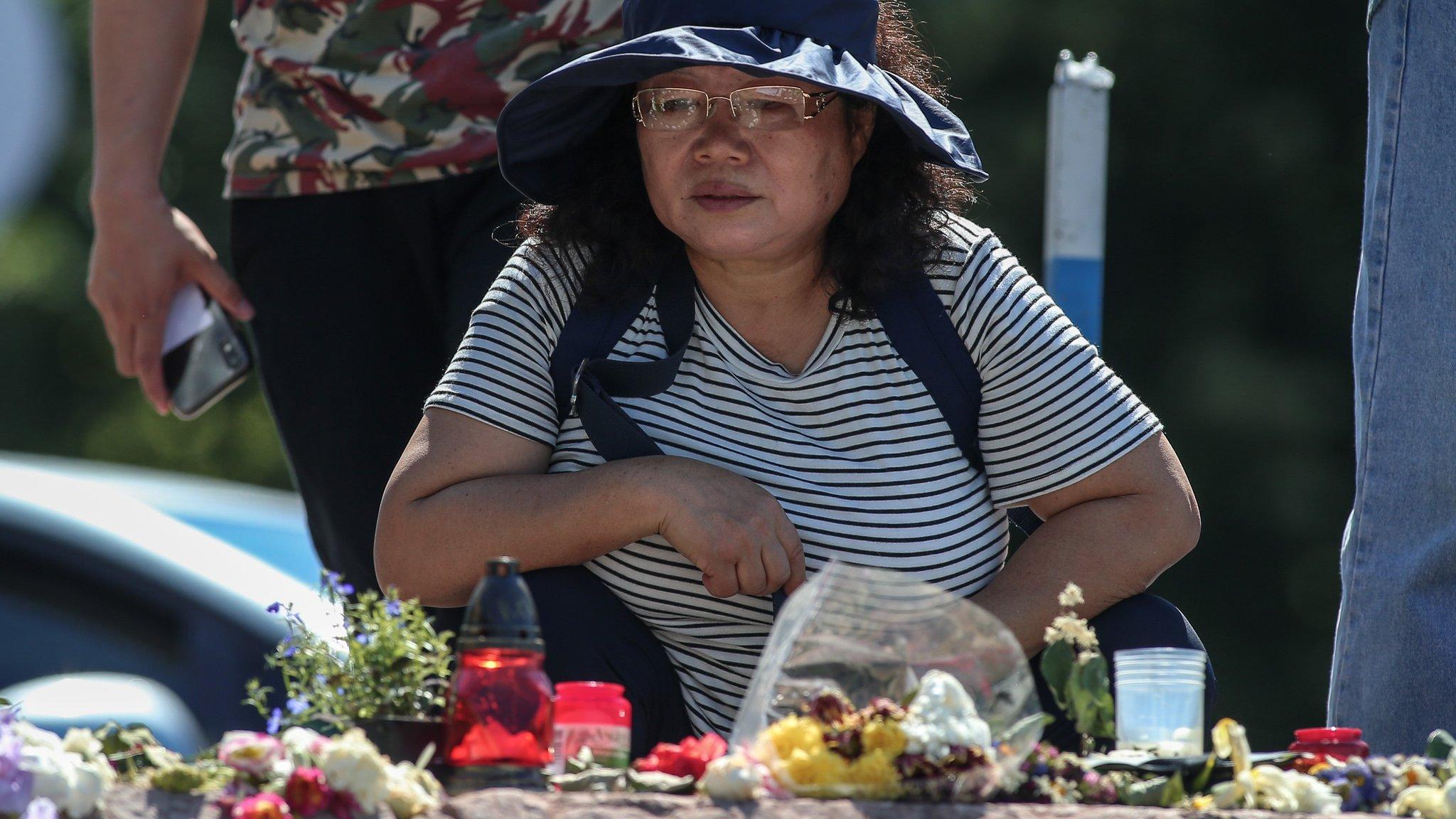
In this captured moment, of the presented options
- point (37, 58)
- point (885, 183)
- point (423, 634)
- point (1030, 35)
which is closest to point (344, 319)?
point (37, 58)

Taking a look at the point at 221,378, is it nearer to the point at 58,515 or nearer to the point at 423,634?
the point at 423,634

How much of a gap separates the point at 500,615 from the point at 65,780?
411 mm

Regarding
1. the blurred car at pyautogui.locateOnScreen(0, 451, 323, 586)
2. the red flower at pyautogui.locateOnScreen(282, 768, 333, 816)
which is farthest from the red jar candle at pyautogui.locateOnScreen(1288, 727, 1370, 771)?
the blurred car at pyautogui.locateOnScreen(0, 451, 323, 586)

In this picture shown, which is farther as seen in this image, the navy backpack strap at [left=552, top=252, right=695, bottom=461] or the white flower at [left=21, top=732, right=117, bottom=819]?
the navy backpack strap at [left=552, top=252, right=695, bottom=461]

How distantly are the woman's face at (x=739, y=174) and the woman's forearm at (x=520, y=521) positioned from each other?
1.22 feet

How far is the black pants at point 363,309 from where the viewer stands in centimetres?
307

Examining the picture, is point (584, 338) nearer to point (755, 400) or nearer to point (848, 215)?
point (755, 400)

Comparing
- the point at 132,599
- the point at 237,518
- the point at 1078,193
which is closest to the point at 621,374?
the point at 1078,193

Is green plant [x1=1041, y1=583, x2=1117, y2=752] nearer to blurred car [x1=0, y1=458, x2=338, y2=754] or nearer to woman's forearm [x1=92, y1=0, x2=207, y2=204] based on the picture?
woman's forearm [x1=92, y1=0, x2=207, y2=204]

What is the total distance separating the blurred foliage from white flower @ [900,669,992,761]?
7642 mm

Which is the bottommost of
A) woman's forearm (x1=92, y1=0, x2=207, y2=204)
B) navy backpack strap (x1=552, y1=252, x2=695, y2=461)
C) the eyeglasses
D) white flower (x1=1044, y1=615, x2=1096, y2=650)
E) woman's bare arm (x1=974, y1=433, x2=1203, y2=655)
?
white flower (x1=1044, y1=615, x2=1096, y2=650)

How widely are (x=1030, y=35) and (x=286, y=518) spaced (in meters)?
5.06

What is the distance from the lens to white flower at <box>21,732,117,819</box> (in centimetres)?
162

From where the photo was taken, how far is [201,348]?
3.31 metres
